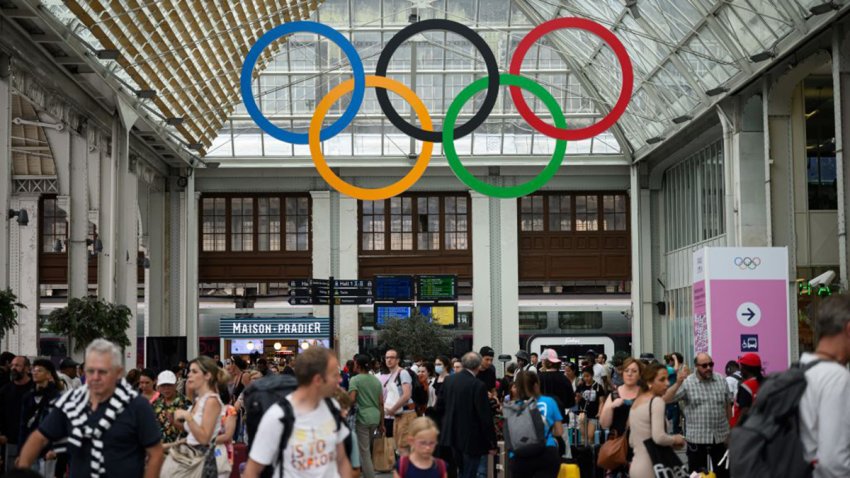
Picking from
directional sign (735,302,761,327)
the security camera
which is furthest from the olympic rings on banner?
the security camera

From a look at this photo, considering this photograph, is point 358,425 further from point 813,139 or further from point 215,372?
point 813,139

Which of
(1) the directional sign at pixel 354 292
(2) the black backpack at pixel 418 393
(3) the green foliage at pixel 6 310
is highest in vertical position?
(1) the directional sign at pixel 354 292

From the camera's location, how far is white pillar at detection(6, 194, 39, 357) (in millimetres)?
37062

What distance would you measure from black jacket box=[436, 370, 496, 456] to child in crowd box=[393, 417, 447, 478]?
185 inches

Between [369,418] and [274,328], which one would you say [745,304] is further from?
[274,328]

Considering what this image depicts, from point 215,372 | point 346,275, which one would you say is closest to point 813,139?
point 346,275

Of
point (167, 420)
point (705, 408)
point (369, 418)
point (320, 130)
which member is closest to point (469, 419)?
point (705, 408)

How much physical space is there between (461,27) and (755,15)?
307 inches

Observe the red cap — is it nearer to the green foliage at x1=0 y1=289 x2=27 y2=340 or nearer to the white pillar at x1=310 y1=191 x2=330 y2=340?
the green foliage at x1=0 y1=289 x2=27 y2=340

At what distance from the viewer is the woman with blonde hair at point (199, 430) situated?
→ 8391 millimetres

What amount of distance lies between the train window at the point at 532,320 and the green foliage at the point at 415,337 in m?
7.64

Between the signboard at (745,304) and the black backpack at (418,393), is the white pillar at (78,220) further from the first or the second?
the signboard at (745,304)

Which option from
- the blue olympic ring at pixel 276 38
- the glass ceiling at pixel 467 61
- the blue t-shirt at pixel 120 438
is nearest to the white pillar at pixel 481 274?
the glass ceiling at pixel 467 61

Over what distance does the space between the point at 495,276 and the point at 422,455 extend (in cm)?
3511
